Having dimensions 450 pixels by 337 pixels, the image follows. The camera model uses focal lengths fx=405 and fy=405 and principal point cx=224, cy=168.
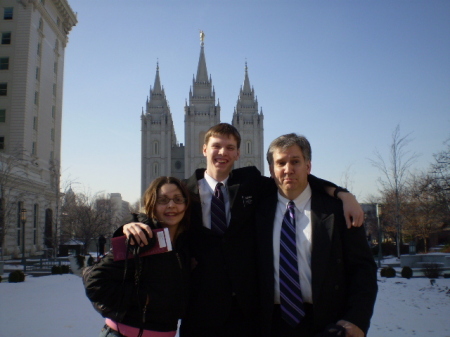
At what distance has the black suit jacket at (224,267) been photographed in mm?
2973

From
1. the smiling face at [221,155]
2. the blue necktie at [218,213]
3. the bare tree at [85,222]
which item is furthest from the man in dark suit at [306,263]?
the bare tree at [85,222]

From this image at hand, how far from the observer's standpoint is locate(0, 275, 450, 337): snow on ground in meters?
6.30

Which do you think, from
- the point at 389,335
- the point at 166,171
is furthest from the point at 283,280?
the point at 166,171

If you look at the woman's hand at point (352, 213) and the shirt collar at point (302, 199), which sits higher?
the shirt collar at point (302, 199)

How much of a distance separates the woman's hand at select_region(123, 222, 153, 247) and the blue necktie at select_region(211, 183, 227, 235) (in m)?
0.63

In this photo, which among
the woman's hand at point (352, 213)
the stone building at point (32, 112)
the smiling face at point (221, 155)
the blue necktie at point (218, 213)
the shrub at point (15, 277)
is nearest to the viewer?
the woman's hand at point (352, 213)

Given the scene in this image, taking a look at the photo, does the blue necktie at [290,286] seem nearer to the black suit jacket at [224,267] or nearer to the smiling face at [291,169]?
the black suit jacket at [224,267]

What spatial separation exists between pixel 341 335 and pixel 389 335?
13.5ft

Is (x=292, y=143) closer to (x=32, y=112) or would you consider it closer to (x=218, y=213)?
(x=218, y=213)

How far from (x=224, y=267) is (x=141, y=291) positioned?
0.64m

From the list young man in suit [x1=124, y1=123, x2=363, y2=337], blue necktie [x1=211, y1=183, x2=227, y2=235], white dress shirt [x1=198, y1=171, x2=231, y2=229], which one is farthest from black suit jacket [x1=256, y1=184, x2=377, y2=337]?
white dress shirt [x1=198, y1=171, x2=231, y2=229]

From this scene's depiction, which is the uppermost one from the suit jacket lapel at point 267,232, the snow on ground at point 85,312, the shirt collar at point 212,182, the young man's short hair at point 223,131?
the young man's short hair at point 223,131

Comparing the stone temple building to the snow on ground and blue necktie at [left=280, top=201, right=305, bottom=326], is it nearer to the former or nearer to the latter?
the snow on ground

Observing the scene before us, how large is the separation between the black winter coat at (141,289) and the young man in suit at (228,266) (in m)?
0.20
